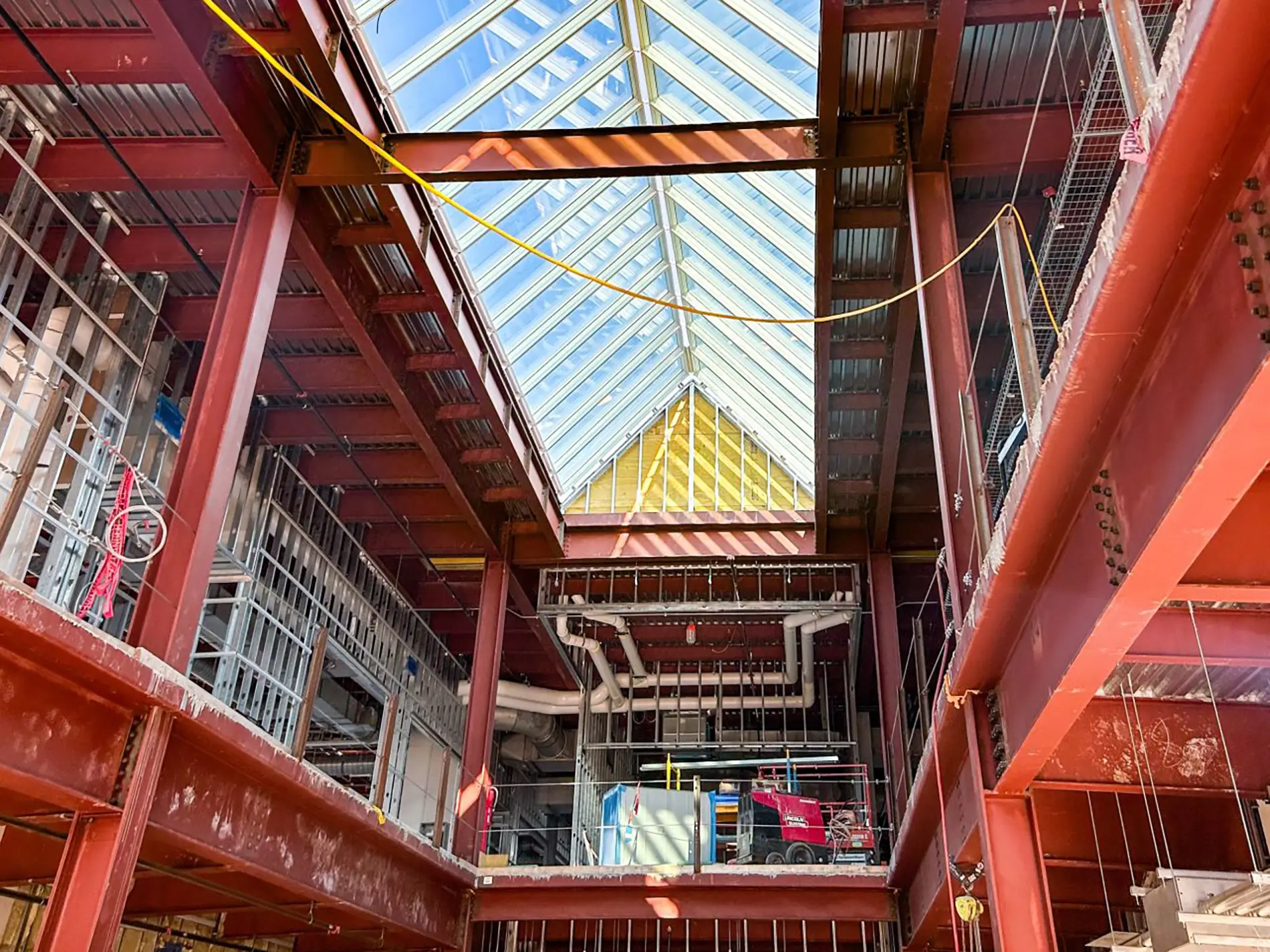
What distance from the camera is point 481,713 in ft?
57.1

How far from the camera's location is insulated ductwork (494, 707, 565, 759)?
24141 millimetres

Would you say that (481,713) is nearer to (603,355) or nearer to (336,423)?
(336,423)

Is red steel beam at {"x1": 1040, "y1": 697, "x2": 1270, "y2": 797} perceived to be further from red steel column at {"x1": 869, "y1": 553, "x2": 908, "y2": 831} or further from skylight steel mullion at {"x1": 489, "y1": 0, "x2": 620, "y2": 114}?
skylight steel mullion at {"x1": 489, "y1": 0, "x2": 620, "y2": 114}

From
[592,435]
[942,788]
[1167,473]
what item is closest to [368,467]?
[592,435]

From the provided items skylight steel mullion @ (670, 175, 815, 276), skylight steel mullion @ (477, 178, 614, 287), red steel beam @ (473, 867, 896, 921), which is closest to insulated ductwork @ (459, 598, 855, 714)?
red steel beam @ (473, 867, 896, 921)

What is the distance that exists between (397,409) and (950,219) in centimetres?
828

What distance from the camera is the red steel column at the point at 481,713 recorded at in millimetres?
15867

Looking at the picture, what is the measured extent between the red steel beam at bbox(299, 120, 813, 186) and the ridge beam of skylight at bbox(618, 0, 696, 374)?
5.49ft

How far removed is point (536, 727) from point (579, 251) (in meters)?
13.0

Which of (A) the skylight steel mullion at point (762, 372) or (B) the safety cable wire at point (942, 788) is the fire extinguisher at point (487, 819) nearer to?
(B) the safety cable wire at point (942, 788)

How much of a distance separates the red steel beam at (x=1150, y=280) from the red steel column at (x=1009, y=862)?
1756 mm

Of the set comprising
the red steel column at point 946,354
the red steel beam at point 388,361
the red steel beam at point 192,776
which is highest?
the red steel beam at point 388,361

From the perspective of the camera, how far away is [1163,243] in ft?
13.8

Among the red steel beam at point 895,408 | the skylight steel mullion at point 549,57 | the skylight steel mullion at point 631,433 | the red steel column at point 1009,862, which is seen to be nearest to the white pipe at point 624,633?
the skylight steel mullion at point 631,433
